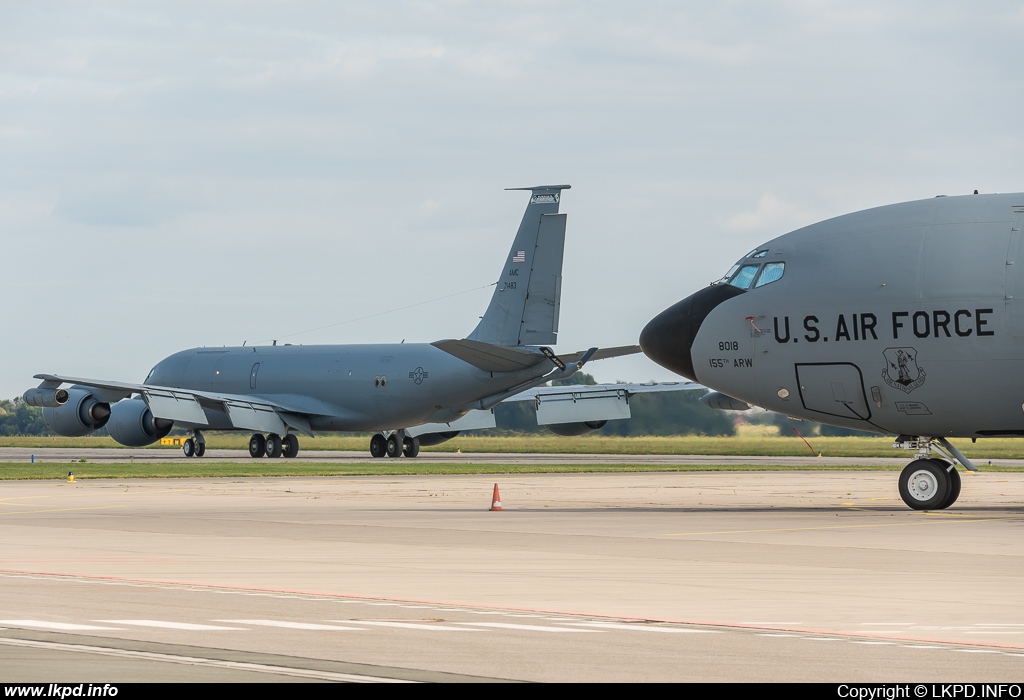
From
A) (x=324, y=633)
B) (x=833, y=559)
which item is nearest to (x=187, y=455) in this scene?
(x=833, y=559)

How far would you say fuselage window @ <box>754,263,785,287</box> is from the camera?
2605 centimetres

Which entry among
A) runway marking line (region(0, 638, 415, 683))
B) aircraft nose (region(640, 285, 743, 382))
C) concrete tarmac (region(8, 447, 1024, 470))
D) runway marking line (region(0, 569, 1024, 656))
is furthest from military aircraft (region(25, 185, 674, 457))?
runway marking line (region(0, 638, 415, 683))

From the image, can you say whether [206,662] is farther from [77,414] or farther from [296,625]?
[77,414]

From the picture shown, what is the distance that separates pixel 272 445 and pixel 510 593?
4986 cm

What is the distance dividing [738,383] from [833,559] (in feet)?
32.7

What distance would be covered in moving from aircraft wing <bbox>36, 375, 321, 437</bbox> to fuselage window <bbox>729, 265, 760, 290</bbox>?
36203 mm

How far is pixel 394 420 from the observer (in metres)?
59.9

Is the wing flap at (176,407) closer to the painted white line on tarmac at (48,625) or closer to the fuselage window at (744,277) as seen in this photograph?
the fuselage window at (744,277)

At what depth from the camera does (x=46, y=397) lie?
5700 cm

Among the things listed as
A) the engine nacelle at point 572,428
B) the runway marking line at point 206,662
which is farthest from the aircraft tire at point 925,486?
the engine nacelle at point 572,428

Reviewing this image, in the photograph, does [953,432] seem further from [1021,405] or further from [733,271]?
[733,271]

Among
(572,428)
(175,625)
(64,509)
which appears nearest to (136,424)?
(572,428)

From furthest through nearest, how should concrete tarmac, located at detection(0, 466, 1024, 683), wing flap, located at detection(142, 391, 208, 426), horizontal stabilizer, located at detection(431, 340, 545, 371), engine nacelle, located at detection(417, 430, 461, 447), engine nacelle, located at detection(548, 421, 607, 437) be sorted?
1. engine nacelle, located at detection(417, 430, 461, 447)
2. engine nacelle, located at detection(548, 421, 607, 437)
3. wing flap, located at detection(142, 391, 208, 426)
4. horizontal stabilizer, located at detection(431, 340, 545, 371)
5. concrete tarmac, located at detection(0, 466, 1024, 683)

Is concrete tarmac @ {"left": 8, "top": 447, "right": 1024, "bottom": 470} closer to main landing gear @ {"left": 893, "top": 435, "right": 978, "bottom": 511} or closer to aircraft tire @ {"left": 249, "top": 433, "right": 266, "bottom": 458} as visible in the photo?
aircraft tire @ {"left": 249, "top": 433, "right": 266, "bottom": 458}
